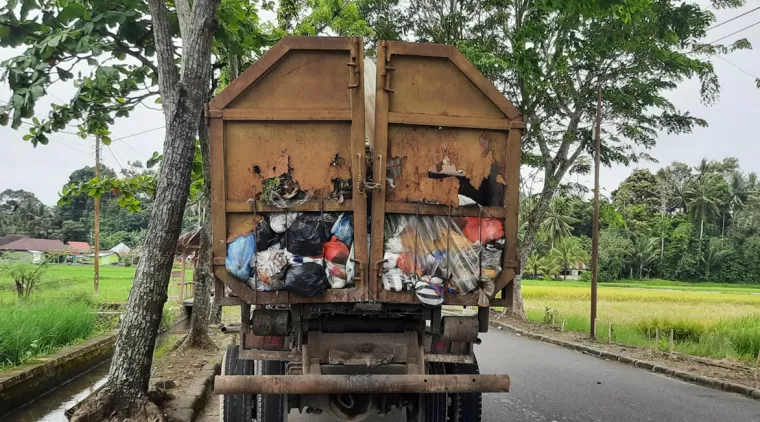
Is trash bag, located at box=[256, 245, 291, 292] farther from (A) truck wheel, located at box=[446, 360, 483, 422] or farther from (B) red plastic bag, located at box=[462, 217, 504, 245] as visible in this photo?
(A) truck wheel, located at box=[446, 360, 483, 422]

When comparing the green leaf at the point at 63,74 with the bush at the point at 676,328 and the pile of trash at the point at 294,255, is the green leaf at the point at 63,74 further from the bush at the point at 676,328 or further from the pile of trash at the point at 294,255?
the bush at the point at 676,328

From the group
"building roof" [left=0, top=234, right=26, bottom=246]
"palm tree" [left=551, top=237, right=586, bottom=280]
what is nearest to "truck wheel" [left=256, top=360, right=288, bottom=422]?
"palm tree" [left=551, top=237, right=586, bottom=280]

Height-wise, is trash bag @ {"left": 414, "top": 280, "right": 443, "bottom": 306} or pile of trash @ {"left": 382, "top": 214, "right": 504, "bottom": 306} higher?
pile of trash @ {"left": 382, "top": 214, "right": 504, "bottom": 306}

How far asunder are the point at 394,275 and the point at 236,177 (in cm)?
138

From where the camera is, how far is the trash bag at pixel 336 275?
4.30 m

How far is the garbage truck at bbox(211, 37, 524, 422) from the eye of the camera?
426 centimetres

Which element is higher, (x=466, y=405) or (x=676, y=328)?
(x=466, y=405)

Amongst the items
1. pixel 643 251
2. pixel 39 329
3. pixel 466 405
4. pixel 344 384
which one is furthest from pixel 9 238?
pixel 344 384

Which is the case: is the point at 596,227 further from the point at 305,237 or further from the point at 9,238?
the point at 9,238

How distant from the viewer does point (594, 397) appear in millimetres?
8102

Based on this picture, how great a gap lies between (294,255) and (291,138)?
0.87 m

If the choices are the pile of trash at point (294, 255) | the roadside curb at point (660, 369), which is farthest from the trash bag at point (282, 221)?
the roadside curb at point (660, 369)

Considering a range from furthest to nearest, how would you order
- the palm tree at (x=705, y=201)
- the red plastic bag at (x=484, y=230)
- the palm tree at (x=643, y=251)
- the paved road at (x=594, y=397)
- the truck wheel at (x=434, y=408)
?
the palm tree at (x=705, y=201), the palm tree at (x=643, y=251), the paved road at (x=594, y=397), the truck wheel at (x=434, y=408), the red plastic bag at (x=484, y=230)

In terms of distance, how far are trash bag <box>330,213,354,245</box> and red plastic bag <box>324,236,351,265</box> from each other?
4 cm
